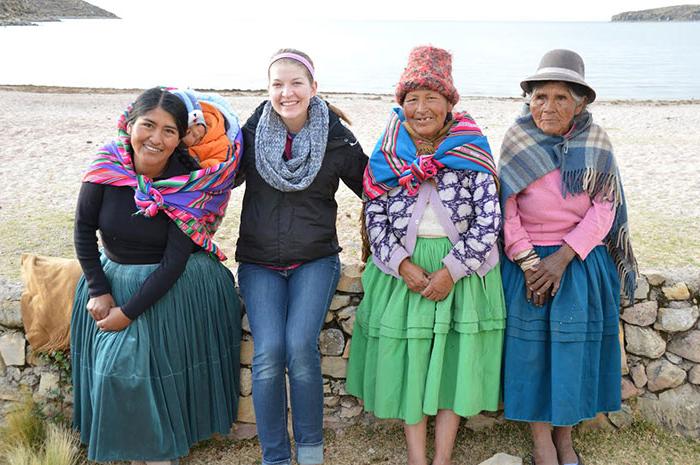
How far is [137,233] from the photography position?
312 cm

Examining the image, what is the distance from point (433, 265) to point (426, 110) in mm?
749

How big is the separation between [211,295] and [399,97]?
1345 millimetres

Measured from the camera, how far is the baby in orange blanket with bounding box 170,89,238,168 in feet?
10.7

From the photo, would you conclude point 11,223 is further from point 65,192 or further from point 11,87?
point 11,87

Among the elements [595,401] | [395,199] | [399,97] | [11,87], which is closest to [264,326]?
[395,199]

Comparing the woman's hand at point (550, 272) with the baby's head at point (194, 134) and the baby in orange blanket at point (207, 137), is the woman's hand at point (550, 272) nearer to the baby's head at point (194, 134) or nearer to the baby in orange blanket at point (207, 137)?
the baby in orange blanket at point (207, 137)

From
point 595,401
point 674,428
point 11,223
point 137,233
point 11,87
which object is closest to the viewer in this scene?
point 137,233

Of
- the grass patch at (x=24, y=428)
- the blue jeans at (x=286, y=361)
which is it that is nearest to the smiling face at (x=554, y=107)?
the blue jeans at (x=286, y=361)

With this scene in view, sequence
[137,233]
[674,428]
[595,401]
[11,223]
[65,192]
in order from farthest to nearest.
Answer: [65,192]
[11,223]
[674,428]
[595,401]
[137,233]

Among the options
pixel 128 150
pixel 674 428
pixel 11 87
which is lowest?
pixel 674 428

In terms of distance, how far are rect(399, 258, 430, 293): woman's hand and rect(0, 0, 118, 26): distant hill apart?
4776 inches

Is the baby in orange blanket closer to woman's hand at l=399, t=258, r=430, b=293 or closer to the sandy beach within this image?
woman's hand at l=399, t=258, r=430, b=293

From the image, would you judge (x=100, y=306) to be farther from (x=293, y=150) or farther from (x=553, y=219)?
(x=553, y=219)

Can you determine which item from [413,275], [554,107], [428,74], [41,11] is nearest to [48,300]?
[413,275]
